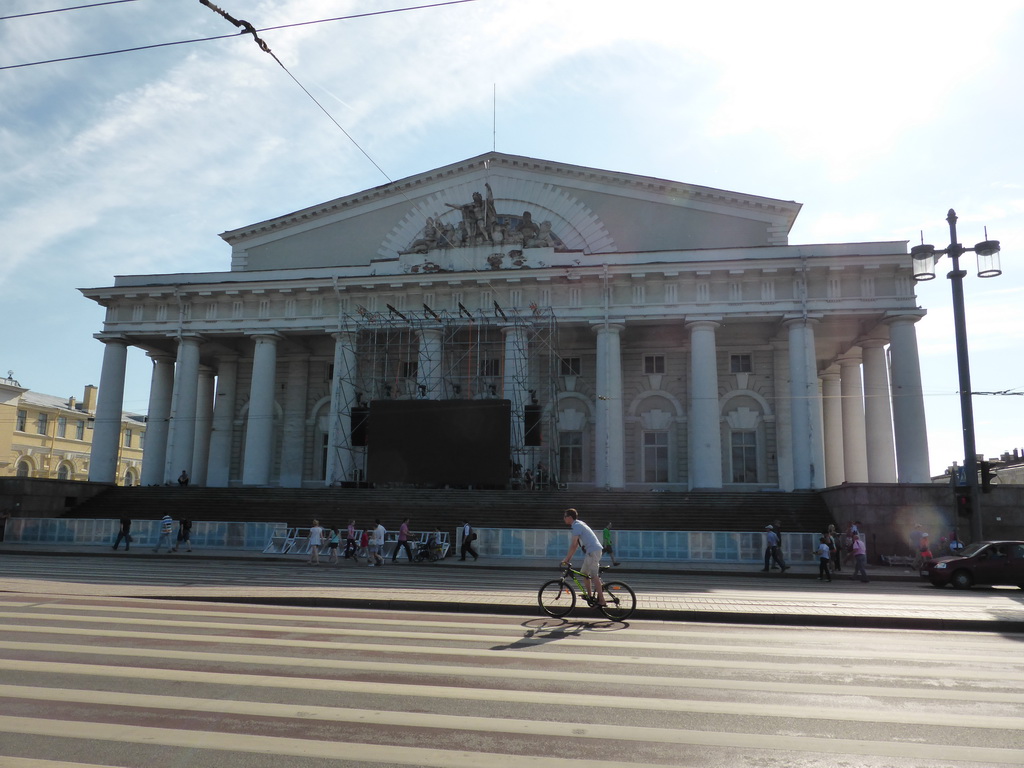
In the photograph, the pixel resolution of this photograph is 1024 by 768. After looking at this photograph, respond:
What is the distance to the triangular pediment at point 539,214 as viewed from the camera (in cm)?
3953

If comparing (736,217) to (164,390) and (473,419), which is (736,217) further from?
(164,390)

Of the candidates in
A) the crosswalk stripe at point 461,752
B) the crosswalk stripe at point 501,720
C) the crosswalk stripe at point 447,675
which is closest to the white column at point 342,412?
the crosswalk stripe at point 447,675

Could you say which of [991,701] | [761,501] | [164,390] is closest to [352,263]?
[164,390]

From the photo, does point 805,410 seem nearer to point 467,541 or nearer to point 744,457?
point 744,457

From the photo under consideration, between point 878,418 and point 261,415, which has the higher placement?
point 261,415

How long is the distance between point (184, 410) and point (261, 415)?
15.2ft

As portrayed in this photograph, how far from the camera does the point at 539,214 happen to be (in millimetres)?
41094

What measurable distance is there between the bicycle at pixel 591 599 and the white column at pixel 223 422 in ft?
118

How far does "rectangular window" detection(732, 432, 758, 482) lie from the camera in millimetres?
39656

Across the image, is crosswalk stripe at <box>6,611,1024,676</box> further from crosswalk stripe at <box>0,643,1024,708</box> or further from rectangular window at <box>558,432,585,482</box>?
rectangular window at <box>558,432,585,482</box>

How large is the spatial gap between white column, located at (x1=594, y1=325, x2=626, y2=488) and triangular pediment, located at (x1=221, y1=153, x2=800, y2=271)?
14.5 feet

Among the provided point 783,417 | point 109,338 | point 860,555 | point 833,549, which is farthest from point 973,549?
point 109,338

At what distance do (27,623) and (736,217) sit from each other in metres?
36.8

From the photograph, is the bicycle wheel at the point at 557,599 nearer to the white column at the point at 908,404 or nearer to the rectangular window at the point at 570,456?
the white column at the point at 908,404
